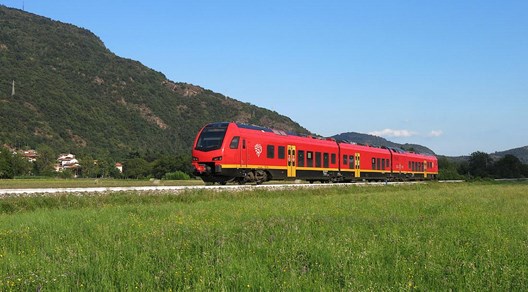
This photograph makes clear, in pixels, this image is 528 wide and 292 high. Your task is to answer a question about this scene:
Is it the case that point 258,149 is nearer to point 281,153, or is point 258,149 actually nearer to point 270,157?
point 270,157

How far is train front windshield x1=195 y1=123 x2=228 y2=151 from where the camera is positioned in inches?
1065

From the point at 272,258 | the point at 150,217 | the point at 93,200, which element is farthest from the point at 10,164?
the point at 272,258

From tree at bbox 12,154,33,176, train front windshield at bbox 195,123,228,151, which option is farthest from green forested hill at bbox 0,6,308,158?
train front windshield at bbox 195,123,228,151

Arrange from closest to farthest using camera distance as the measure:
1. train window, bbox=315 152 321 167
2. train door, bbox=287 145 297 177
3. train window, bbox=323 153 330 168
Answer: train door, bbox=287 145 297 177 → train window, bbox=315 152 321 167 → train window, bbox=323 153 330 168

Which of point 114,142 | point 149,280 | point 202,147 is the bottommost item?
point 149,280

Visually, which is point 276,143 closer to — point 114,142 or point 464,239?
point 464,239

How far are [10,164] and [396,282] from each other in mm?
83014

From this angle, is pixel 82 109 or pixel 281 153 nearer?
pixel 281 153

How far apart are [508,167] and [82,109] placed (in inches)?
4732

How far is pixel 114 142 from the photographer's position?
146 meters

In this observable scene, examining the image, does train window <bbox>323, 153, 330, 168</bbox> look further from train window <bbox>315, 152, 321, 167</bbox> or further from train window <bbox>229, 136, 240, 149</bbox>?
train window <bbox>229, 136, 240, 149</bbox>

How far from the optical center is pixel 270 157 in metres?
30.1

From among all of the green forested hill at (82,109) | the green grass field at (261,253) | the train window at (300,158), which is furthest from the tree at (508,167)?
the green grass field at (261,253)

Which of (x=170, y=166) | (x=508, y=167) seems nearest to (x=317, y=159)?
(x=170, y=166)
